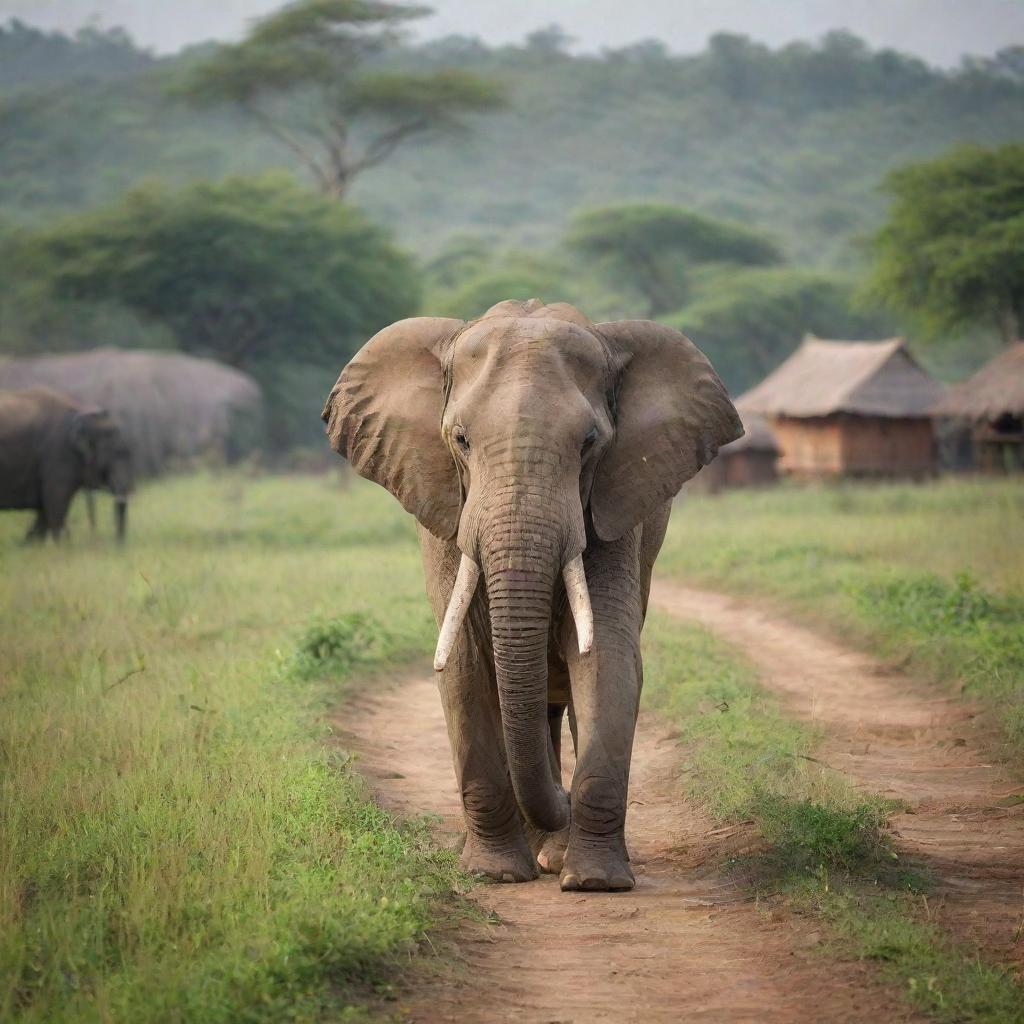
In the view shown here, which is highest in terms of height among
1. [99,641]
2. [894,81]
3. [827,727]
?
[894,81]

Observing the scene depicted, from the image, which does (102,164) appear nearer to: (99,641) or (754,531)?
(754,531)

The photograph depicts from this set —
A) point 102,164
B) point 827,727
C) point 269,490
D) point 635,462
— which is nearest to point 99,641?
point 827,727

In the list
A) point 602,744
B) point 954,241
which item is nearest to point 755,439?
point 954,241

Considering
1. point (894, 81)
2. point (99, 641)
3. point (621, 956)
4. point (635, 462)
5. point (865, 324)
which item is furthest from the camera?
point (894, 81)

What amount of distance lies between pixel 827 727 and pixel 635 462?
3.22 meters

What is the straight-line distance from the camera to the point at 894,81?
89625 millimetres

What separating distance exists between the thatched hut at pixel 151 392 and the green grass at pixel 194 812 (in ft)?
42.4

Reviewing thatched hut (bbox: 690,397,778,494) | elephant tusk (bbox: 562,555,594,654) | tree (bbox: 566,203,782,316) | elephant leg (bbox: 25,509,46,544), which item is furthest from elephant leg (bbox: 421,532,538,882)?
tree (bbox: 566,203,782,316)

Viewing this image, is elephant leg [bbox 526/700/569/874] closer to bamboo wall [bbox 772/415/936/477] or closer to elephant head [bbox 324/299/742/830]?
elephant head [bbox 324/299/742/830]

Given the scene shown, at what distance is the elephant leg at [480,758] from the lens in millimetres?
5504

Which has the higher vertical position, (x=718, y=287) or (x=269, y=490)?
(x=718, y=287)

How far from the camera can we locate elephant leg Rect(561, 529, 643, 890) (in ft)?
17.1

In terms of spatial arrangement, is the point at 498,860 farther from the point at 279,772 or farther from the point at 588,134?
the point at 588,134

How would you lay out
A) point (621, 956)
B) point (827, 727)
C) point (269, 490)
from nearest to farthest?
point (621, 956)
point (827, 727)
point (269, 490)
